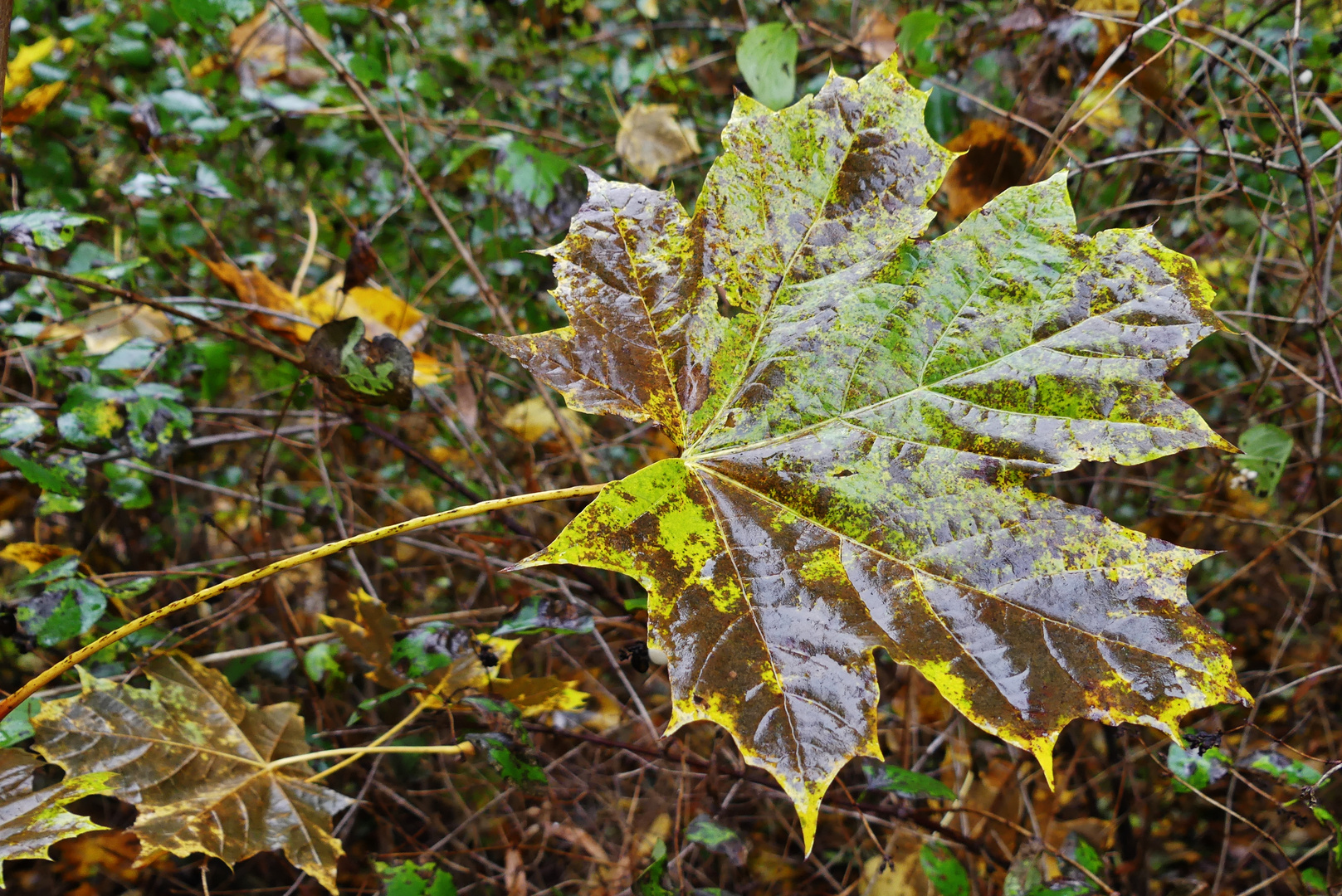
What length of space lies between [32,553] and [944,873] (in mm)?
1462

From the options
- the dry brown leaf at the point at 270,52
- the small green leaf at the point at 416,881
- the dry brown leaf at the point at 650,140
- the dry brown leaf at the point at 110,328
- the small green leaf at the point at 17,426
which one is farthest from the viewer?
the dry brown leaf at the point at 270,52

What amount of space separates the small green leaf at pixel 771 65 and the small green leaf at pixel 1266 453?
92 cm

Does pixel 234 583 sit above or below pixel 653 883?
above

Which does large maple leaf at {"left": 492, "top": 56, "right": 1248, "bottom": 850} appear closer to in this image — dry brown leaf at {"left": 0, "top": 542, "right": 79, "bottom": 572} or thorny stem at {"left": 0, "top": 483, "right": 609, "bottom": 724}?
thorny stem at {"left": 0, "top": 483, "right": 609, "bottom": 724}

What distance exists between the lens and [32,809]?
2.30 feet

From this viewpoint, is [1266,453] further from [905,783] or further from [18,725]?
[18,725]

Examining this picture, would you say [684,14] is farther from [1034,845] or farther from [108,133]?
[1034,845]

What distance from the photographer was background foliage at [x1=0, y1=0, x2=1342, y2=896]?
1120 millimetres

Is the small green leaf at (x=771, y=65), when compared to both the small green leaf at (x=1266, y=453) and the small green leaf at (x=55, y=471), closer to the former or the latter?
the small green leaf at (x=1266, y=453)

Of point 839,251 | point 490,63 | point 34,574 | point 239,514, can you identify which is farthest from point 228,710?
point 490,63

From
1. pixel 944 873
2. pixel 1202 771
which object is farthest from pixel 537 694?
pixel 1202 771

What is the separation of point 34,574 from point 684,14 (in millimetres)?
2373

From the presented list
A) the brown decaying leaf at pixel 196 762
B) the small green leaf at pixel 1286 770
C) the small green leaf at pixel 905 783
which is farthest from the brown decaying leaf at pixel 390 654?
the small green leaf at pixel 1286 770

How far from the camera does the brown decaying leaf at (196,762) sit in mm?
841
